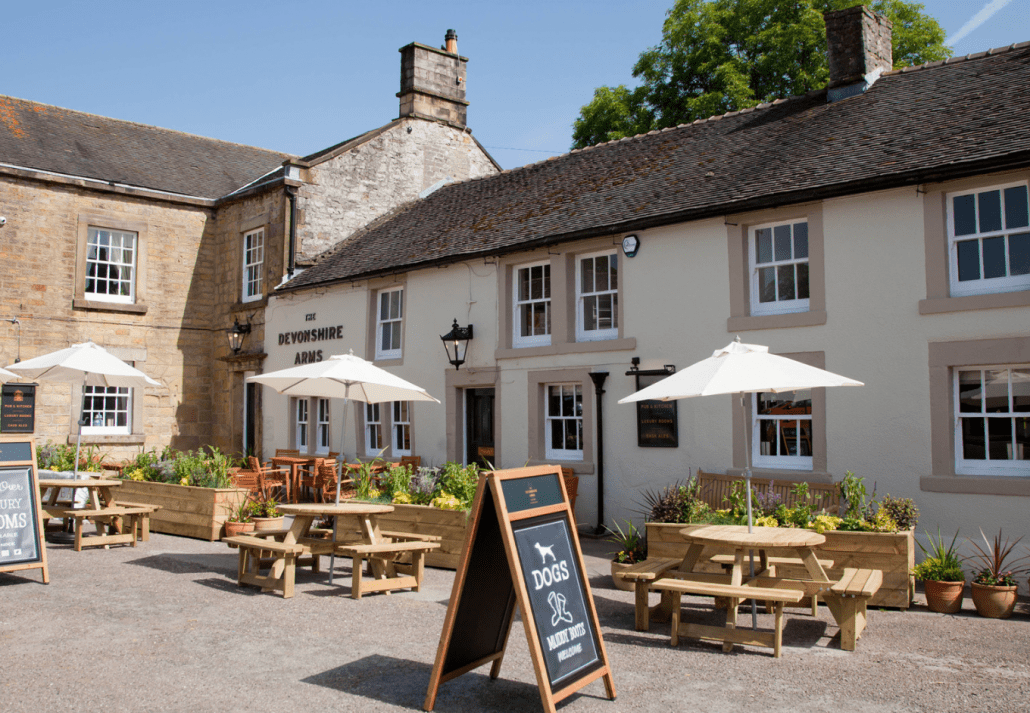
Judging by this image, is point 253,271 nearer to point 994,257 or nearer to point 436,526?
point 436,526

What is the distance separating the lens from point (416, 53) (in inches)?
832

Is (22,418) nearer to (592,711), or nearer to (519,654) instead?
(519,654)

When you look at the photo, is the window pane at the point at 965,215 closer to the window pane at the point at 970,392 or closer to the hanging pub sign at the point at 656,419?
the window pane at the point at 970,392

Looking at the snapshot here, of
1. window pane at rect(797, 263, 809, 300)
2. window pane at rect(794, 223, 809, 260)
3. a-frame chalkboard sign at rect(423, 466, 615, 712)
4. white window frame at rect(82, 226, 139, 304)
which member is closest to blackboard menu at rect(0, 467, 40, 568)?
a-frame chalkboard sign at rect(423, 466, 615, 712)

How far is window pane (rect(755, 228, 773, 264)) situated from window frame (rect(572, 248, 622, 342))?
2.07 m

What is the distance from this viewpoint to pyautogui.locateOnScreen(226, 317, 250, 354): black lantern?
19828mm

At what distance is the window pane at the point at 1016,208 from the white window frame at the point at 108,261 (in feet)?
56.9

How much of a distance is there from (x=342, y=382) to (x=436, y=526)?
1.92m

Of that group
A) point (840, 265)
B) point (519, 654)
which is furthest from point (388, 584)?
point (840, 265)

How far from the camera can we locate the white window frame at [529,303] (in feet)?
46.2

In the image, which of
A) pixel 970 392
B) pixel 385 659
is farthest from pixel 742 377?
pixel 970 392

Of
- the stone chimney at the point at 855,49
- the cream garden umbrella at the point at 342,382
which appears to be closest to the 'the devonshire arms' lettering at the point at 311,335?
the cream garden umbrella at the point at 342,382

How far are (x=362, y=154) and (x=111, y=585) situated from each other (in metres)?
13.6

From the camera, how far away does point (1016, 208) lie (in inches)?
381
